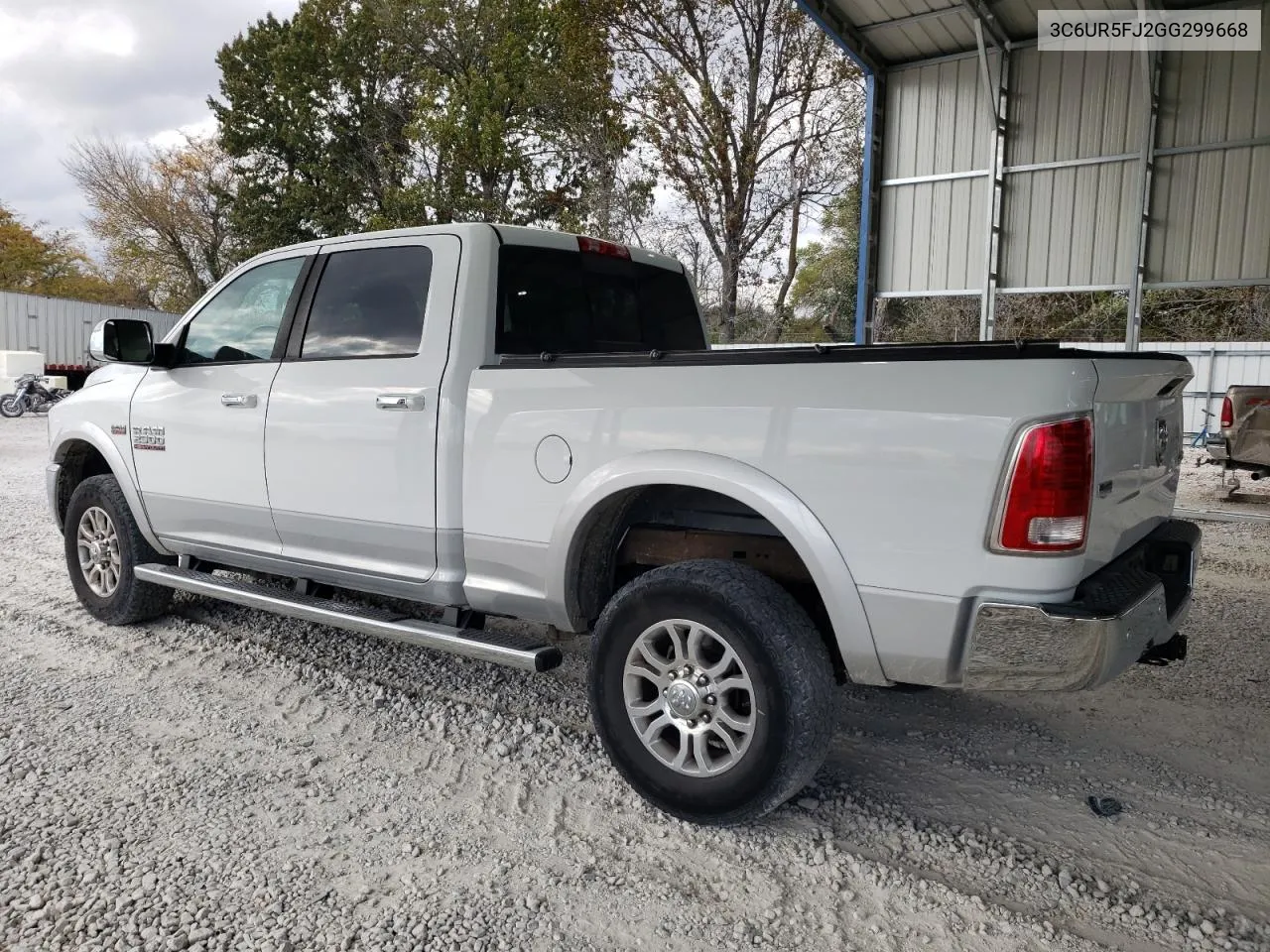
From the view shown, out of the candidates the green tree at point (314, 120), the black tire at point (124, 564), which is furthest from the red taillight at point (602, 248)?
the green tree at point (314, 120)

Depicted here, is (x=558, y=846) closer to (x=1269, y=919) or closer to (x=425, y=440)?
(x=425, y=440)

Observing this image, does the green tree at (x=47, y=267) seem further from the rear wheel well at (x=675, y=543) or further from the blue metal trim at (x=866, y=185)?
the rear wheel well at (x=675, y=543)

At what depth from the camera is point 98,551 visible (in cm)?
513

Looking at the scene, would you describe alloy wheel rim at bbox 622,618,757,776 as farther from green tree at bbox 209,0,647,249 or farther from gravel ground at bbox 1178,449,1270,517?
green tree at bbox 209,0,647,249

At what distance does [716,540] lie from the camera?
10.7 feet

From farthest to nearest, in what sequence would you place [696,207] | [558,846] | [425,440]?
[696,207], [425,440], [558,846]

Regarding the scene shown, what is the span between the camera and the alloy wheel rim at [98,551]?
199 inches

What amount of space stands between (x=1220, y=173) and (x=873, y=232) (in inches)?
180

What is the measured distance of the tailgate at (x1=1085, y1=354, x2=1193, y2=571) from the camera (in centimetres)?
255

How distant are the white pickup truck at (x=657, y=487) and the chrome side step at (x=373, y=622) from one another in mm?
17

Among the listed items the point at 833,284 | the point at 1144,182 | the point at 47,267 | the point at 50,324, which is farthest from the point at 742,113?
the point at 47,267

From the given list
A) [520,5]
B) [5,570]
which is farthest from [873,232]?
[520,5]

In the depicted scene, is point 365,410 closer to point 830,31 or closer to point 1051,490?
point 1051,490

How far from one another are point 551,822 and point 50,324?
29.3m
